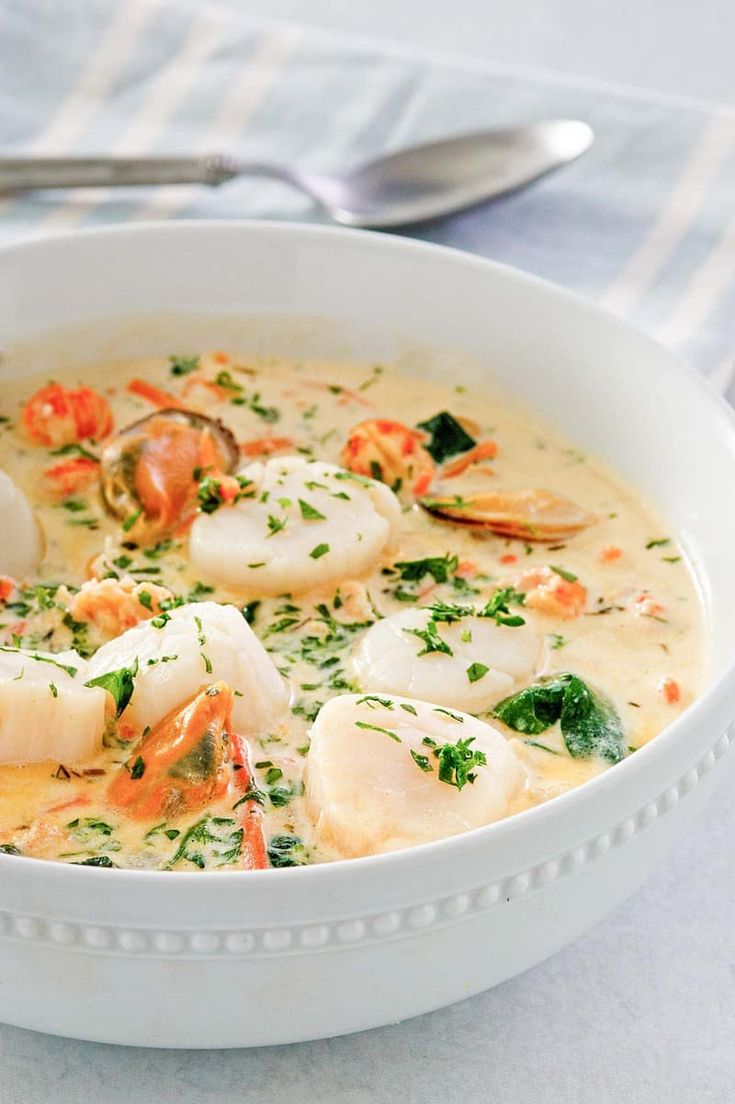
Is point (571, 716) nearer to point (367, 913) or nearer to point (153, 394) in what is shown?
point (367, 913)

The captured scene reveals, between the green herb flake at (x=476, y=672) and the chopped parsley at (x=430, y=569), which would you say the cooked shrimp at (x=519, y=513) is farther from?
the green herb flake at (x=476, y=672)

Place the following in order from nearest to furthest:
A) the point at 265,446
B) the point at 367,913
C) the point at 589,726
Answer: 1. the point at 367,913
2. the point at 589,726
3. the point at 265,446

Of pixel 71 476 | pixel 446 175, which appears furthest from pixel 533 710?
pixel 446 175

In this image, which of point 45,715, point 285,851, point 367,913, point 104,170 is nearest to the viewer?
point 367,913

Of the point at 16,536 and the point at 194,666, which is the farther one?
the point at 16,536

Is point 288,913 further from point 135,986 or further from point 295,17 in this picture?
point 295,17

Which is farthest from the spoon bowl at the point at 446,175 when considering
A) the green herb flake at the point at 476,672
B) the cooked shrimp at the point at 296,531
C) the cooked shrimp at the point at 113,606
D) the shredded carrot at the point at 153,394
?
the green herb flake at the point at 476,672

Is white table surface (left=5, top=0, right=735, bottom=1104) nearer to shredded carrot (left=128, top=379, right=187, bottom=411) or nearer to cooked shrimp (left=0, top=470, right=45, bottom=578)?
cooked shrimp (left=0, top=470, right=45, bottom=578)
